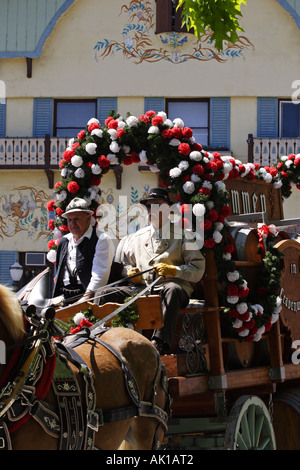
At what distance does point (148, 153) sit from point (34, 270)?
12298mm

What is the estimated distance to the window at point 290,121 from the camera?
61.2 ft

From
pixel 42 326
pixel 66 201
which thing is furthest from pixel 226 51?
pixel 42 326

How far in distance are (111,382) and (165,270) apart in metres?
1.67

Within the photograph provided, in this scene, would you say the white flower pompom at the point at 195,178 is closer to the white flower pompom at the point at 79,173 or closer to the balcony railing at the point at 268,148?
the white flower pompom at the point at 79,173

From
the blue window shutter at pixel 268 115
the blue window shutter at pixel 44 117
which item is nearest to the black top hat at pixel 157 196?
the blue window shutter at pixel 268 115

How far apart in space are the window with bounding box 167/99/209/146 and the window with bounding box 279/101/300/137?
1.94 metres

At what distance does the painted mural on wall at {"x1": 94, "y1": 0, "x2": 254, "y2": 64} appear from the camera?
721 inches

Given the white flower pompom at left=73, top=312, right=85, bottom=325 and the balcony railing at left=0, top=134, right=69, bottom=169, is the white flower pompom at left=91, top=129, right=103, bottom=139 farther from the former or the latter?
the balcony railing at left=0, top=134, right=69, bottom=169

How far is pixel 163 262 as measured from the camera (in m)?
6.30

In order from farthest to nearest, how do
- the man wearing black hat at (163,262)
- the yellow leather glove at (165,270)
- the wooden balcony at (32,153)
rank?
the wooden balcony at (32,153) → the yellow leather glove at (165,270) → the man wearing black hat at (163,262)

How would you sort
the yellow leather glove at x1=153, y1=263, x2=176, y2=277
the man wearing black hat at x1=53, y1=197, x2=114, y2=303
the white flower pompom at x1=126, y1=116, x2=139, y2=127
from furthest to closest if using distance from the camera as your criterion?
the white flower pompom at x1=126, y1=116, x2=139, y2=127 < the man wearing black hat at x1=53, y1=197, x2=114, y2=303 < the yellow leather glove at x1=153, y1=263, x2=176, y2=277

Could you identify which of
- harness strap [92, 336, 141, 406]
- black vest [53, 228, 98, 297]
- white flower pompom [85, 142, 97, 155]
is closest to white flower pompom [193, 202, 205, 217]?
black vest [53, 228, 98, 297]

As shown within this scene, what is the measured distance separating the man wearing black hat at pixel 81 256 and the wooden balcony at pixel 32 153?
471 inches

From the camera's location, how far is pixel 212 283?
6.29m
